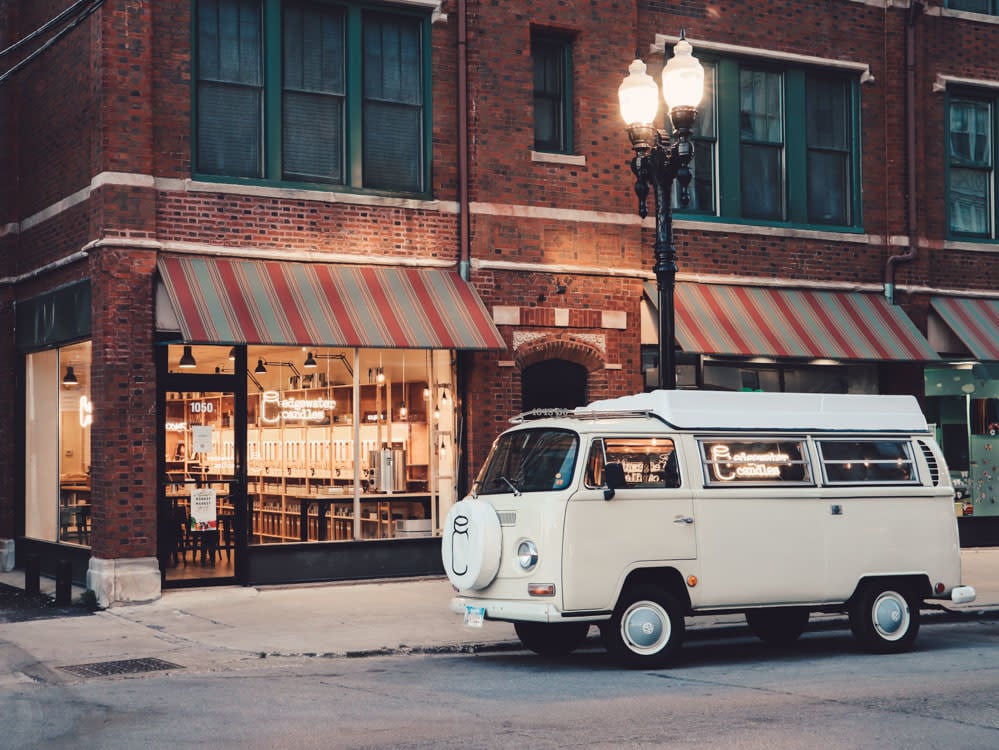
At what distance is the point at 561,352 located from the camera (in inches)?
738

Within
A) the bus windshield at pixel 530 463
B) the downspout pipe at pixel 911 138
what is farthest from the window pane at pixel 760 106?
the bus windshield at pixel 530 463

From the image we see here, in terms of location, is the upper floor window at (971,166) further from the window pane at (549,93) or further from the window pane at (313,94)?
the window pane at (313,94)

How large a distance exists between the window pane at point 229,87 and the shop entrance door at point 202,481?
2.77 m

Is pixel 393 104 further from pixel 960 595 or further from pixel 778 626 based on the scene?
pixel 960 595

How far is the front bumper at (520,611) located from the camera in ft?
36.3

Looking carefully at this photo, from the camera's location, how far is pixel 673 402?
39.2ft

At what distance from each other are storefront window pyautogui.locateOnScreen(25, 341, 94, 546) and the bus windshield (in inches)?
264

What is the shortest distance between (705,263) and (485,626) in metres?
7.92

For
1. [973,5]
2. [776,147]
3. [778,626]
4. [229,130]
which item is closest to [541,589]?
[778,626]

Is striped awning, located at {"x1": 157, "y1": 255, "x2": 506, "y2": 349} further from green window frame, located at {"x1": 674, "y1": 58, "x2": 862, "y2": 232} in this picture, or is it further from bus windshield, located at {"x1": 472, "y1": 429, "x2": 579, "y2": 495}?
bus windshield, located at {"x1": 472, "y1": 429, "x2": 579, "y2": 495}

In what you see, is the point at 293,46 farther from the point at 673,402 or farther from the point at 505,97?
the point at 673,402

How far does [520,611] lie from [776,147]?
11.9m

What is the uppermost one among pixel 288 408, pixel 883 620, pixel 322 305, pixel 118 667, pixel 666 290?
pixel 322 305

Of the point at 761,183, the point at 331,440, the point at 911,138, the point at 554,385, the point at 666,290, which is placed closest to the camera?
the point at 666,290
